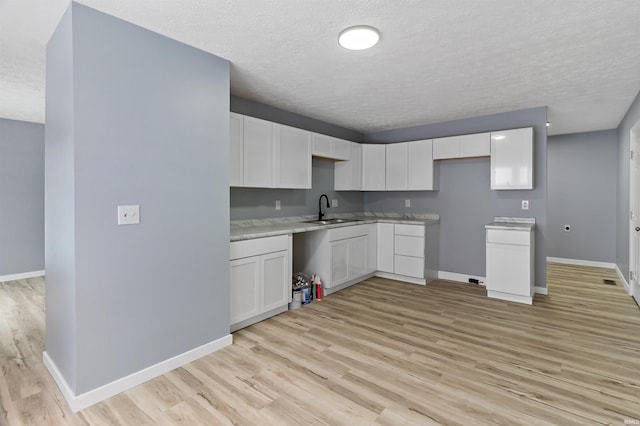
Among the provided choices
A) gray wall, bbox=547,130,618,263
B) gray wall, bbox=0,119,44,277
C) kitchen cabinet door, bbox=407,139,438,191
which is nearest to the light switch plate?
kitchen cabinet door, bbox=407,139,438,191

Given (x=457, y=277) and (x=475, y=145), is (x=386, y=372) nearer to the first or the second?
(x=457, y=277)

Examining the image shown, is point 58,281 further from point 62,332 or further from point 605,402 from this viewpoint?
point 605,402

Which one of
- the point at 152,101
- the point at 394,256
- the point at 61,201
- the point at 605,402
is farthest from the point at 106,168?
the point at 394,256

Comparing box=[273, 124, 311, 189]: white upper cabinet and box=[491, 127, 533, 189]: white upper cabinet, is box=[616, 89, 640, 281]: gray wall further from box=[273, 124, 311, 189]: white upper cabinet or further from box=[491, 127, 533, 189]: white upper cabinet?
box=[273, 124, 311, 189]: white upper cabinet

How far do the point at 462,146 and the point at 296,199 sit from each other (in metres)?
2.42

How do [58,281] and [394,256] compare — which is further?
[394,256]

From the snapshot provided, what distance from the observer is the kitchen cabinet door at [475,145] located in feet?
14.1

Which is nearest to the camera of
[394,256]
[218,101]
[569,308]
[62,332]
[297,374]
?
[62,332]

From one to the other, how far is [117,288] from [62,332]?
50cm

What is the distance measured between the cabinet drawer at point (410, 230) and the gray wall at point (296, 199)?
3.37 ft

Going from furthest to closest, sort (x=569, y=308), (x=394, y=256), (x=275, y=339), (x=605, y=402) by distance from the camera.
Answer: (x=394, y=256), (x=569, y=308), (x=275, y=339), (x=605, y=402)

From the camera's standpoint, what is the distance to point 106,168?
2.05 m

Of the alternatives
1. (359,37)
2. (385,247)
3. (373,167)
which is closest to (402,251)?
(385,247)

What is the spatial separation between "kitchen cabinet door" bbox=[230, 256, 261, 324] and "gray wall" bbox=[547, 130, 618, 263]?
590 cm
